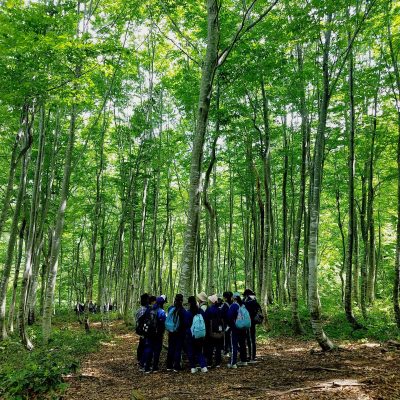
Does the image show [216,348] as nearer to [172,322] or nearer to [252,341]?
[252,341]

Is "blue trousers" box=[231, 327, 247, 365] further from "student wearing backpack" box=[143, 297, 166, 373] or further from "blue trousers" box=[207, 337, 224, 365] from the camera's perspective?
"student wearing backpack" box=[143, 297, 166, 373]

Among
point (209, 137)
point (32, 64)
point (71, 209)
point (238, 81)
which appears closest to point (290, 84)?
point (238, 81)

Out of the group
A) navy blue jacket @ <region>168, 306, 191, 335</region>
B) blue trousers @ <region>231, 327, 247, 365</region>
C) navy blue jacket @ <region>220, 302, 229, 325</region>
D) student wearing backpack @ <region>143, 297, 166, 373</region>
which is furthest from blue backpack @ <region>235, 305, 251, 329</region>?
student wearing backpack @ <region>143, 297, 166, 373</region>

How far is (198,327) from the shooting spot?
313 inches

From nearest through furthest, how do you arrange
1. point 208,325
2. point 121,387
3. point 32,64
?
point 121,387 → point 208,325 → point 32,64

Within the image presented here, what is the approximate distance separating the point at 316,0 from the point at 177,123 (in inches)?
550

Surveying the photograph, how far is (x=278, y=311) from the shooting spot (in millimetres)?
16266

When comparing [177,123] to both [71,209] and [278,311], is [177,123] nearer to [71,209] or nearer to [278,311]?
[71,209]

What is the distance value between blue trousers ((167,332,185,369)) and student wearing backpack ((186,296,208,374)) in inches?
7.4

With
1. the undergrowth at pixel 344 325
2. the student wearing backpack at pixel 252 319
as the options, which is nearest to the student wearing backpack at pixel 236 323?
the student wearing backpack at pixel 252 319

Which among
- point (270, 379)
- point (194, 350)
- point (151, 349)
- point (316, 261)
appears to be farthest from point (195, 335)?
point (316, 261)

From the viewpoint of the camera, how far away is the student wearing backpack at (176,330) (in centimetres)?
823

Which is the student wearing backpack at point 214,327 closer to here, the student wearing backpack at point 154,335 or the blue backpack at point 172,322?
the blue backpack at point 172,322

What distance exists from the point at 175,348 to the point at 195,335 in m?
0.92
